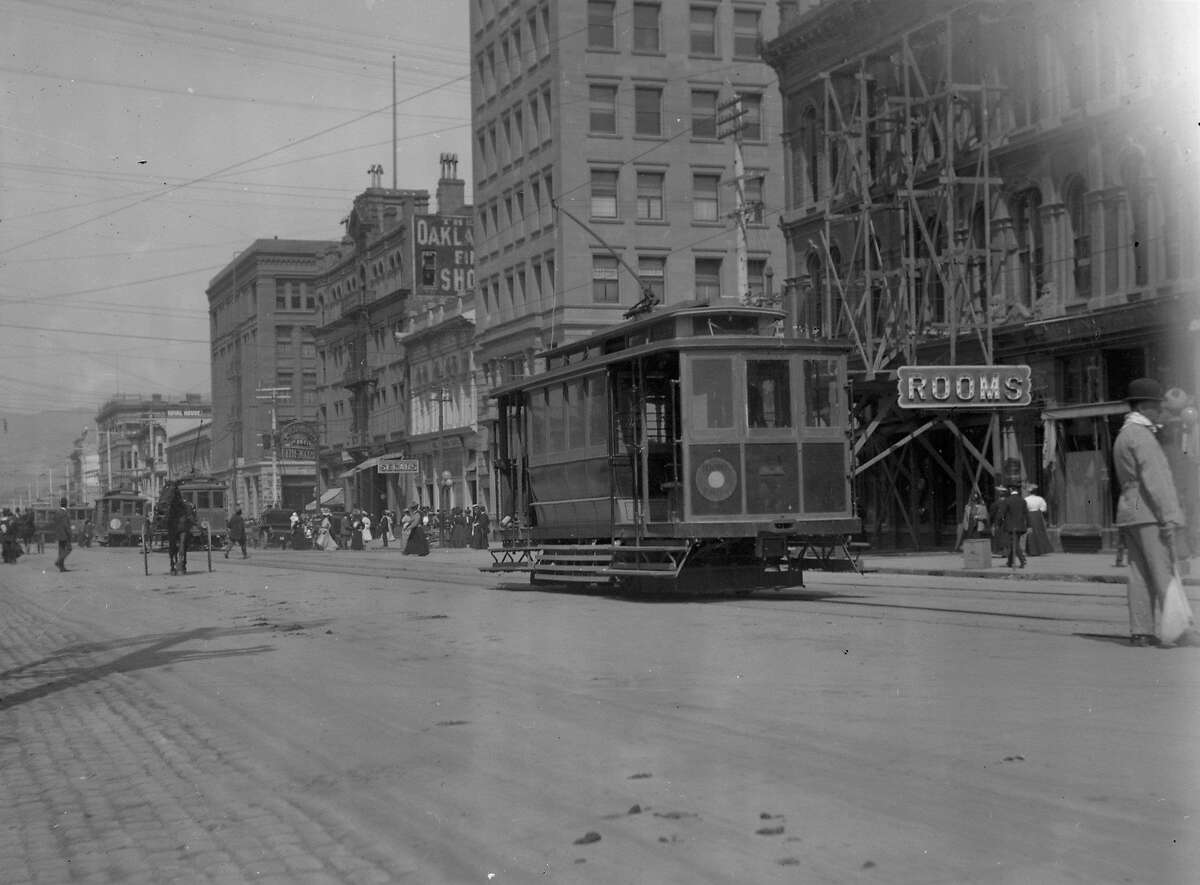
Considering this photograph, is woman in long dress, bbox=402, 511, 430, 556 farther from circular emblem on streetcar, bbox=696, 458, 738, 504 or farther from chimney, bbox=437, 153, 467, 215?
chimney, bbox=437, 153, 467, 215

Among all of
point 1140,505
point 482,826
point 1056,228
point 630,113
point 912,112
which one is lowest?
point 482,826

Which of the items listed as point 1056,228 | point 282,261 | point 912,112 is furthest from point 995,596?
point 282,261

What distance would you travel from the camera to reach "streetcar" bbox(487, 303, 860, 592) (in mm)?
18844

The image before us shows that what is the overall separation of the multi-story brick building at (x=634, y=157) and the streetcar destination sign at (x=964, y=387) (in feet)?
99.9

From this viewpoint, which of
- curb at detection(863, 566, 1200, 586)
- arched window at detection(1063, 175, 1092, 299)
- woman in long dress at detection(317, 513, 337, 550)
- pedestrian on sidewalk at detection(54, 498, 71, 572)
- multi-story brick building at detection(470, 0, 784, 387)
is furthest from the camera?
woman in long dress at detection(317, 513, 337, 550)

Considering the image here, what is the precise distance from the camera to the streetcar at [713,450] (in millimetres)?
18844

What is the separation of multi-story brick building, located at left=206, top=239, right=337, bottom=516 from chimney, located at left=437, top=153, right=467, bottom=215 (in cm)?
2757

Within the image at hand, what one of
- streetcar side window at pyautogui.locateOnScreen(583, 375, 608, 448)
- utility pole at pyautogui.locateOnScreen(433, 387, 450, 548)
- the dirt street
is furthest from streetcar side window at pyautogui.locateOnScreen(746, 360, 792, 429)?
utility pole at pyautogui.locateOnScreen(433, 387, 450, 548)

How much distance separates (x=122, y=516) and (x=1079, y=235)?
65.7 meters

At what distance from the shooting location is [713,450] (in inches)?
741

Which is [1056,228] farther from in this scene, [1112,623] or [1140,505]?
[1140,505]

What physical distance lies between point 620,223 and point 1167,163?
35292mm

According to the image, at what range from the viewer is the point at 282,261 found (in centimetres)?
11688

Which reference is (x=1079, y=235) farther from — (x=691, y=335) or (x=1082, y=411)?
(x=691, y=335)
